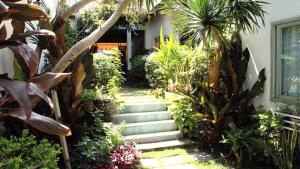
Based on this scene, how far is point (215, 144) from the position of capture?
7.07 m

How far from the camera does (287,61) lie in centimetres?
623

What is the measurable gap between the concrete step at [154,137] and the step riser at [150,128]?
0.14 metres

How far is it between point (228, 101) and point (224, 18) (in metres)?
1.87

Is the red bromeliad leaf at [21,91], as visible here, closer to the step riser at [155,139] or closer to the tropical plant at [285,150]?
the tropical plant at [285,150]

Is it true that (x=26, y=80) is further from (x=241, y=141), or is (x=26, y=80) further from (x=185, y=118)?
(x=185, y=118)

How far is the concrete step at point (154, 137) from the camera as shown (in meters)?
7.28

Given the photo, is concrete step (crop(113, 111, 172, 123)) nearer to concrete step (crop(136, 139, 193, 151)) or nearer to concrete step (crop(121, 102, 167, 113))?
concrete step (crop(121, 102, 167, 113))

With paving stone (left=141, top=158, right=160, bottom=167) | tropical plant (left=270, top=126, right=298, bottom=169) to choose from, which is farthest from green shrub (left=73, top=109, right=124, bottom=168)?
tropical plant (left=270, top=126, right=298, bottom=169)

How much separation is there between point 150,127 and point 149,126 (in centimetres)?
4

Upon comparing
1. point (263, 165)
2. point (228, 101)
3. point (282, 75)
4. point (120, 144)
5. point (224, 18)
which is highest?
→ point (224, 18)

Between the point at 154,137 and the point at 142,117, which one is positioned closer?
the point at 154,137

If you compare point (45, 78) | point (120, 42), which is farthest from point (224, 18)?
point (120, 42)

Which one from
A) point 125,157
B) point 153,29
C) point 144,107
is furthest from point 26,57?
point 153,29

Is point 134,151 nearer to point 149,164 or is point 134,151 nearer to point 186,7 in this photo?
point 149,164
